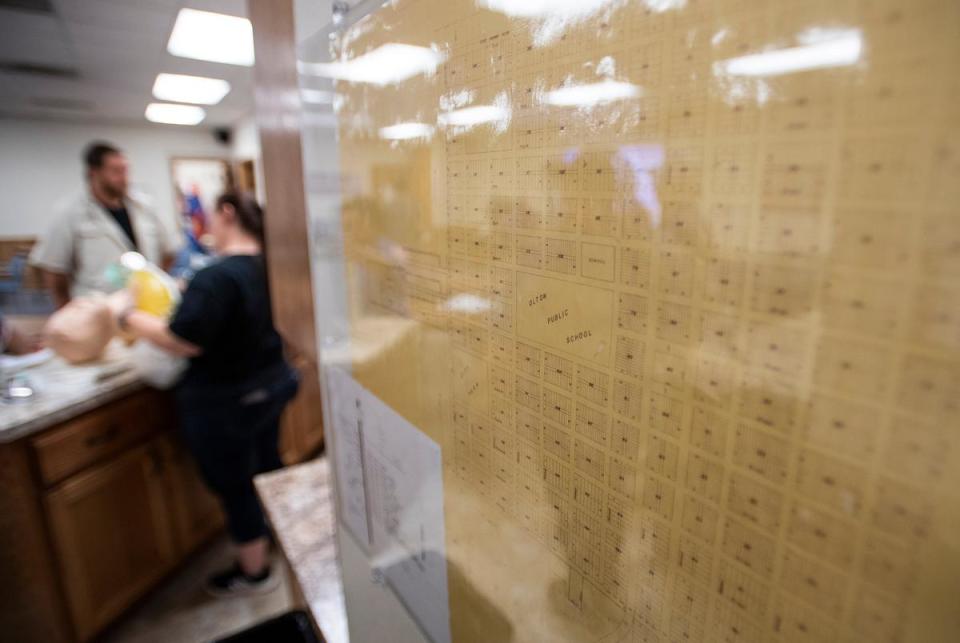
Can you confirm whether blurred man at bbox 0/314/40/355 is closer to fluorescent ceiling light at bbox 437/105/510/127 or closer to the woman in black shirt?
the woman in black shirt

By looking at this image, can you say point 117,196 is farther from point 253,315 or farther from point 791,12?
point 791,12

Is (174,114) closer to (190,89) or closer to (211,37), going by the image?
(190,89)

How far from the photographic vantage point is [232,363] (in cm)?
176

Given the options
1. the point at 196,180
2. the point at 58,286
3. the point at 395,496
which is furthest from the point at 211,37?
the point at 196,180

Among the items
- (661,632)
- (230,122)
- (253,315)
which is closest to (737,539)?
(661,632)

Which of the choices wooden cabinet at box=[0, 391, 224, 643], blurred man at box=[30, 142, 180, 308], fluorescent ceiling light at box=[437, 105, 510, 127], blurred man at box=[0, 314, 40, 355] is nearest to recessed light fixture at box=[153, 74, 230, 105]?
blurred man at box=[30, 142, 180, 308]

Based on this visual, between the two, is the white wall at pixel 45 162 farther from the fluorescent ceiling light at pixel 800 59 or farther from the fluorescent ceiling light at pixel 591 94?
the fluorescent ceiling light at pixel 800 59

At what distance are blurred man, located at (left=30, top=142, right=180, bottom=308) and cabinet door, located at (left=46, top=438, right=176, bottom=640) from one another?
109cm

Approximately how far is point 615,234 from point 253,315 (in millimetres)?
1637

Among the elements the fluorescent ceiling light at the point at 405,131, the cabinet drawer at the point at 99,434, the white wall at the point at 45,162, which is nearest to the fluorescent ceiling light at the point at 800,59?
the fluorescent ceiling light at the point at 405,131

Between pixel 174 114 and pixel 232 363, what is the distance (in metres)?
5.67

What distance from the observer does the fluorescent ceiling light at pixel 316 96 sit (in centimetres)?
59

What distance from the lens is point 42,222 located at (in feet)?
20.1

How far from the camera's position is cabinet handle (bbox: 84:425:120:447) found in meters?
1.66
